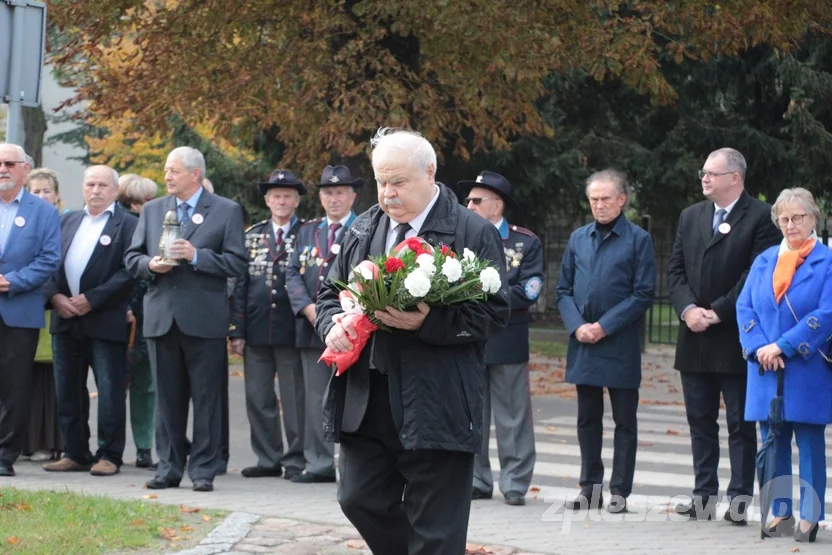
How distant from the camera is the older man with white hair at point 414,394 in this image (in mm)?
5195

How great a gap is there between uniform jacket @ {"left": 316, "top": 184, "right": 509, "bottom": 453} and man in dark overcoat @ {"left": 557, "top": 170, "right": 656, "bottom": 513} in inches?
133

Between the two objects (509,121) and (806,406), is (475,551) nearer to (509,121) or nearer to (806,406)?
(806,406)

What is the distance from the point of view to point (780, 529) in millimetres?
7797

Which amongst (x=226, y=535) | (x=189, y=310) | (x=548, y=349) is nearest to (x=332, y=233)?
(x=189, y=310)

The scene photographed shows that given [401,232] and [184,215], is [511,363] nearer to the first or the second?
[184,215]

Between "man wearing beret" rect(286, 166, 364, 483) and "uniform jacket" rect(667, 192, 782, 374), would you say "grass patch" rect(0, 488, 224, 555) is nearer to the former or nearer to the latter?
"man wearing beret" rect(286, 166, 364, 483)

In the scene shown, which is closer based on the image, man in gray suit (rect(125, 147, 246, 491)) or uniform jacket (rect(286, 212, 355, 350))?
man in gray suit (rect(125, 147, 246, 491))

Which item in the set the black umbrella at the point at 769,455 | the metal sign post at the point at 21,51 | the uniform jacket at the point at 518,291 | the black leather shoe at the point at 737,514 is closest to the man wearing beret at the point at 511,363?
the uniform jacket at the point at 518,291

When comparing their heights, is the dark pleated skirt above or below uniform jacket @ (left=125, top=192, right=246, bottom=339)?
below

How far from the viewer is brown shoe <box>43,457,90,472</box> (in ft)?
33.1

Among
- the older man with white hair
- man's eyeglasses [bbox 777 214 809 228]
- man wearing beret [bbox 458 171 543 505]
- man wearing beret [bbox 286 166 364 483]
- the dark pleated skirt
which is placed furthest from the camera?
the dark pleated skirt

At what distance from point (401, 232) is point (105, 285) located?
16.5ft

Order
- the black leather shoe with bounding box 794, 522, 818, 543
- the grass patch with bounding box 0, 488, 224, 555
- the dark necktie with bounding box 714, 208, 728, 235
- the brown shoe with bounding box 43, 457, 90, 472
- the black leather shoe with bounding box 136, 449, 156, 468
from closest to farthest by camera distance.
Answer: the grass patch with bounding box 0, 488, 224, 555
the black leather shoe with bounding box 794, 522, 818, 543
the dark necktie with bounding box 714, 208, 728, 235
the brown shoe with bounding box 43, 457, 90, 472
the black leather shoe with bounding box 136, 449, 156, 468

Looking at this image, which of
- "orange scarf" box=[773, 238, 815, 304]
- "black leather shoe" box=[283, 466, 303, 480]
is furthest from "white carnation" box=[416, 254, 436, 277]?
"black leather shoe" box=[283, 466, 303, 480]
